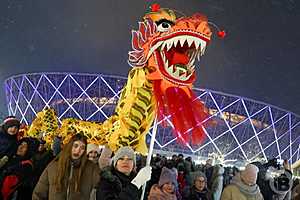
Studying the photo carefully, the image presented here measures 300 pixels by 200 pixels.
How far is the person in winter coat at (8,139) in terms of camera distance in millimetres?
4012

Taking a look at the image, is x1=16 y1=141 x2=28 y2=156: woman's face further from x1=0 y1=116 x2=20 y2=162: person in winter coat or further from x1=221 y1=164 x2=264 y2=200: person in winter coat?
x1=221 y1=164 x2=264 y2=200: person in winter coat

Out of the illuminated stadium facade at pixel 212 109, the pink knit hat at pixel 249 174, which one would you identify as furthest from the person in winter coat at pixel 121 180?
the illuminated stadium facade at pixel 212 109

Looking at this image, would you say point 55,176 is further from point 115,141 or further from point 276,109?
point 276,109

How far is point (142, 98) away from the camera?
16.6 feet

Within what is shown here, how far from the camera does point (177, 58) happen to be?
433cm

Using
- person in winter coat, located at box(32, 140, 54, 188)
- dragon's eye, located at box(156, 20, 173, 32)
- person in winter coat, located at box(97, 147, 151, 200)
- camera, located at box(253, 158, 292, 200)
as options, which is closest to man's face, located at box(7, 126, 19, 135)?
person in winter coat, located at box(32, 140, 54, 188)

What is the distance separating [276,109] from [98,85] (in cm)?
1447

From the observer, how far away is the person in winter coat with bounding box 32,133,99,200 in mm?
2934

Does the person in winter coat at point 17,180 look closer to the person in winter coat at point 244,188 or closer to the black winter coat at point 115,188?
the black winter coat at point 115,188

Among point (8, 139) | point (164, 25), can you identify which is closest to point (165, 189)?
point (8, 139)

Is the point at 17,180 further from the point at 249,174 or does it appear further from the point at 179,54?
the point at 249,174

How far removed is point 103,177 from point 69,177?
9.6 inches

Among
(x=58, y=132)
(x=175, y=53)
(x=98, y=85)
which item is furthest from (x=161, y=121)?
(x=98, y=85)

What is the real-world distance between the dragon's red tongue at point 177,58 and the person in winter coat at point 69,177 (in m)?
1.56
